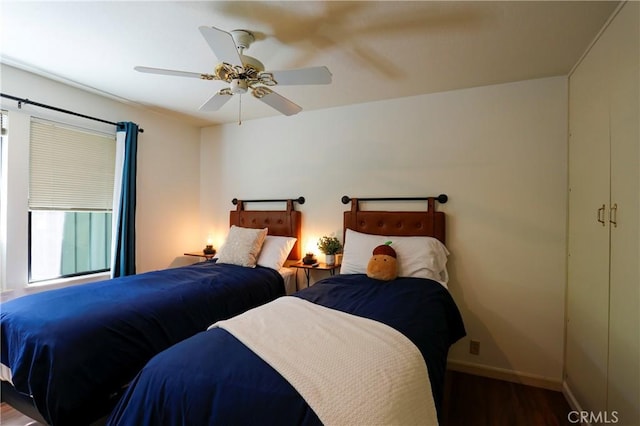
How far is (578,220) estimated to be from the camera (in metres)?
2.16

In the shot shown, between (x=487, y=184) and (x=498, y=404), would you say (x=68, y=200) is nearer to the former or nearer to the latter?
(x=487, y=184)

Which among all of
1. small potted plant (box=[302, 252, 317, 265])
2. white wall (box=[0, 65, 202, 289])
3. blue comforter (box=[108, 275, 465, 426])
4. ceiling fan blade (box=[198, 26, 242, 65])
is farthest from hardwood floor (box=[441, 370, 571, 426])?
white wall (box=[0, 65, 202, 289])

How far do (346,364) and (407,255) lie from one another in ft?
5.33

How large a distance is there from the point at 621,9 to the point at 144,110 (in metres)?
3.98

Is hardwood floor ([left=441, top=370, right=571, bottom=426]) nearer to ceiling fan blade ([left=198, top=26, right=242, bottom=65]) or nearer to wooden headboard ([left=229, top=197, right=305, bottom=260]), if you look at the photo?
wooden headboard ([left=229, top=197, right=305, bottom=260])

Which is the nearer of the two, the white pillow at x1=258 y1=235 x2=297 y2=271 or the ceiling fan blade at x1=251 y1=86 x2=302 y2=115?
the ceiling fan blade at x1=251 y1=86 x2=302 y2=115

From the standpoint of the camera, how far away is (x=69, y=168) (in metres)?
2.82

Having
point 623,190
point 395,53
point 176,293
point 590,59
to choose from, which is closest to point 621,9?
point 590,59

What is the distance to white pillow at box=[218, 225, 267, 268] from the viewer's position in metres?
3.13

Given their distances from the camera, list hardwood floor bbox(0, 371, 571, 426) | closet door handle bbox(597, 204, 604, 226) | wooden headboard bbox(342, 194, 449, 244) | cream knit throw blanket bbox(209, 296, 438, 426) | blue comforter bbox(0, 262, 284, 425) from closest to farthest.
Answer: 1. cream knit throw blanket bbox(209, 296, 438, 426)
2. blue comforter bbox(0, 262, 284, 425)
3. closet door handle bbox(597, 204, 604, 226)
4. hardwood floor bbox(0, 371, 571, 426)
5. wooden headboard bbox(342, 194, 449, 244)

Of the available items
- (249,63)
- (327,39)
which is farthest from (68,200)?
(327,39)

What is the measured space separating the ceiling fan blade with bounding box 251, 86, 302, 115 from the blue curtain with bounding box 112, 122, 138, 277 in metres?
1.77

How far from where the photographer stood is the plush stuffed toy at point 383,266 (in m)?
2.39

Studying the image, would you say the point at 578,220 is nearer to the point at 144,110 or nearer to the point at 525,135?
the point at 525,135
